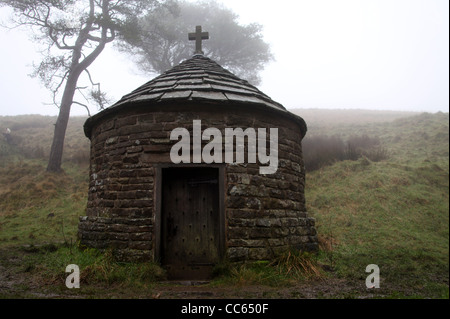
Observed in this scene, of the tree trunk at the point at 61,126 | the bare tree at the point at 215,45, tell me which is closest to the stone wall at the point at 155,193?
the tree trunk at the point at 61,126

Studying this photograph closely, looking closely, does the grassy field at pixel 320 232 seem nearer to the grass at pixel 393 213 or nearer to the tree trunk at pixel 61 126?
the grass at pixel 393 213

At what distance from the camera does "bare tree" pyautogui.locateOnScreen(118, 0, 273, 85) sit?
21.3 m

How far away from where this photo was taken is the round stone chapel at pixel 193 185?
530cm

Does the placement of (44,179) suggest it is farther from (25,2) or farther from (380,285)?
(380,285)

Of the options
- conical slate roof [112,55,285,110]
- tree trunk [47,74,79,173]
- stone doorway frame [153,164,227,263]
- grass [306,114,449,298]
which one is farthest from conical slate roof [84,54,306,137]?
tree trunk [47,74,79,173]

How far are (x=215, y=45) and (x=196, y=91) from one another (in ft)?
57.0

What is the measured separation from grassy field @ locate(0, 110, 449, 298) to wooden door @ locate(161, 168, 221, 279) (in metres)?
0.50

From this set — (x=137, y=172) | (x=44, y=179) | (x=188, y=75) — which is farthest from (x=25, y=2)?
(x=137, y=172)

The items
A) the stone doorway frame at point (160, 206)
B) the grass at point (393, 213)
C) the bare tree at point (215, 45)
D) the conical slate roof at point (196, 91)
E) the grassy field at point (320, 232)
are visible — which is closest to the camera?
the grassy field at point (320, 232)

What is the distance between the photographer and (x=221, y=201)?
17.7 feet

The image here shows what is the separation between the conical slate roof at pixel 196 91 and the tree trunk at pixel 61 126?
27.4ft

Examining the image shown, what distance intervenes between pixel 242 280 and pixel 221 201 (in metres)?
1.30

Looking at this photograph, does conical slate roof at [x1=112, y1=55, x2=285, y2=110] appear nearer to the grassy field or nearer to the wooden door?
the wooden door
